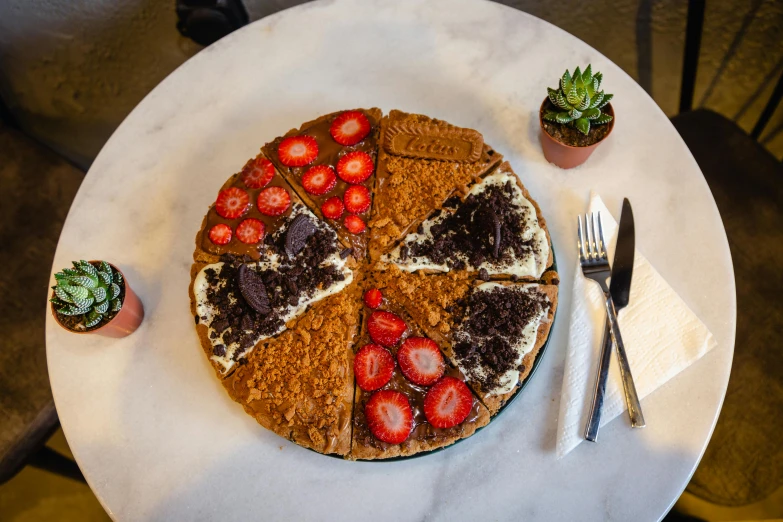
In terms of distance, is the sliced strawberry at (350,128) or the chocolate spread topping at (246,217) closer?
the chocolate spread topping at (246,217)

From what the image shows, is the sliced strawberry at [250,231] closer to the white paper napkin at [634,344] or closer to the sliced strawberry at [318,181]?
the sliced strawberry at [318,181]

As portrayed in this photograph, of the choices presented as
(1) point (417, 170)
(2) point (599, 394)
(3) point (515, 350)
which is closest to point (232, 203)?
(1) point (417, 170)

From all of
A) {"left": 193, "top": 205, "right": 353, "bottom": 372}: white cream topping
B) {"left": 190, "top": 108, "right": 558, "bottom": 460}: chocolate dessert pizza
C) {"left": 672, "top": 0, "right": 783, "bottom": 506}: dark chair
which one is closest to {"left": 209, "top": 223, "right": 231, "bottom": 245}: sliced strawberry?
{"left": 190, "top": 108, "right": 558, "bottom": 460}: chocolate dessert pizza

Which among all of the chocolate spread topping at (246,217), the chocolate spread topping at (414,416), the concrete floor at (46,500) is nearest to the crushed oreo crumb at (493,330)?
the chocolate spread topping at (414,416)

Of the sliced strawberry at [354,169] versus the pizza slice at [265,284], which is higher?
the sliced strawberry at [354,169]

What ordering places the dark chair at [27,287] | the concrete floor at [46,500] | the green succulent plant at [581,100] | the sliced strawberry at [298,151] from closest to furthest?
1. the green succulent plant at [581,100]
2. the sliced strawberry at [298,151]
3. the dark chair at [27,287]
4. the concrete floor at [46,500]

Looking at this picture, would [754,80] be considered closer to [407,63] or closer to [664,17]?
[664,17]
